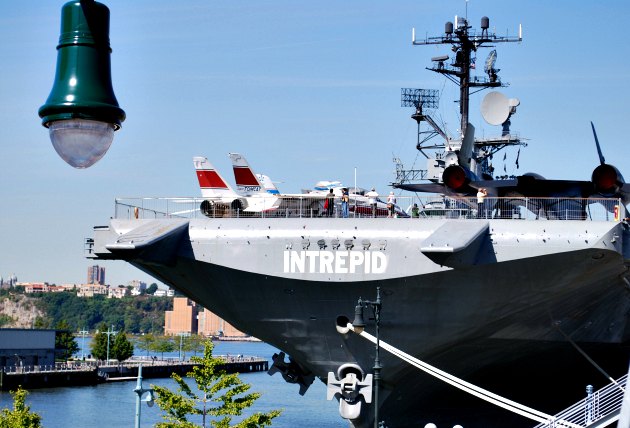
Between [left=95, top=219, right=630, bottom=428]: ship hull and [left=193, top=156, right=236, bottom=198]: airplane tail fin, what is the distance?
10.5 m

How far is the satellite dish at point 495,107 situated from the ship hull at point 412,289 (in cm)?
800

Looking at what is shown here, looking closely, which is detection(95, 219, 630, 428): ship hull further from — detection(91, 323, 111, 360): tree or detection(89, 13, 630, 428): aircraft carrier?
detection(91, 323, 111, 360): tree

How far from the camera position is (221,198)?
22.2 m

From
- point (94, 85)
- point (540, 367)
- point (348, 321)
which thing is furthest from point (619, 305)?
point (94, 85)

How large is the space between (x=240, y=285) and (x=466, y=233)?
4.77 meters

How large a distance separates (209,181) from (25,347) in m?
58.7

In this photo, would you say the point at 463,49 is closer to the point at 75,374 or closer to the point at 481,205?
the point at 481,205

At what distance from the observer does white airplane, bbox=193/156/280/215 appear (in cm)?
2098

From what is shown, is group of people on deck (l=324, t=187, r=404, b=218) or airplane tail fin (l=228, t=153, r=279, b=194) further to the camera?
airplane tail fin (l=228, t=153, r=279, b=194)

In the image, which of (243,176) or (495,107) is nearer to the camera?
(495,107)

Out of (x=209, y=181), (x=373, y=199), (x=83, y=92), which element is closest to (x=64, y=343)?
(x=209, y=181)

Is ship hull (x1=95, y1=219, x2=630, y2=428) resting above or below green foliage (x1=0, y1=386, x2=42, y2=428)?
above

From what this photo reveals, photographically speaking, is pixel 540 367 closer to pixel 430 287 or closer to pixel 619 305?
pixel 619 305

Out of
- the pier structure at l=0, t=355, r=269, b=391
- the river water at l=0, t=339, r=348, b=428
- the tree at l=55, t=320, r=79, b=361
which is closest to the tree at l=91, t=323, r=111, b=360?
the tree at l=55, t=320, r=79, b=361
